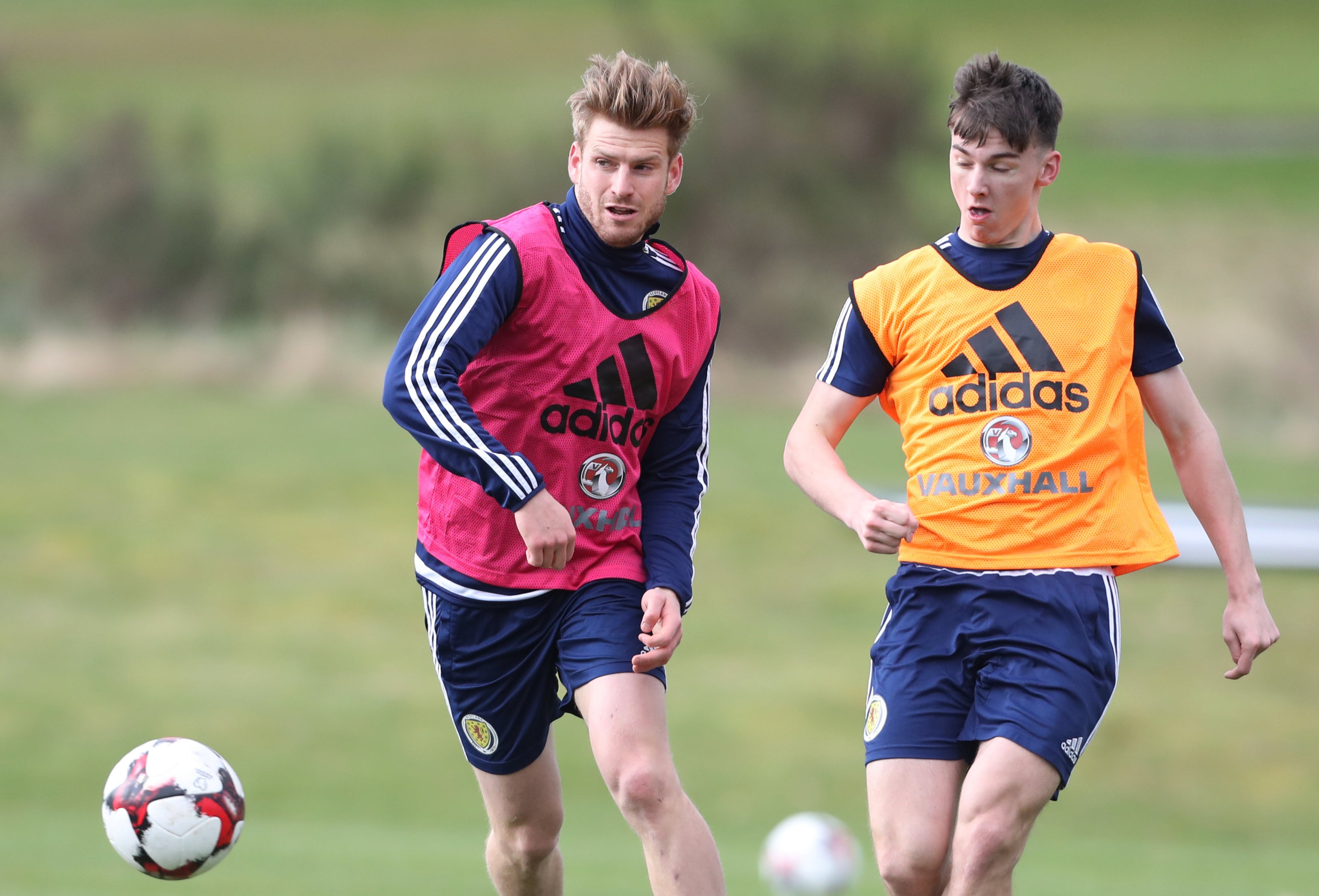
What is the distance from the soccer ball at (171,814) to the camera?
210 inches

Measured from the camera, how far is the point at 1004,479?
4633mm

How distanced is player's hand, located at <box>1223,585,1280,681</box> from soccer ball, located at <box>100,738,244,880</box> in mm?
3088

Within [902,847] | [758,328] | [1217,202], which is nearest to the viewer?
[902,847]

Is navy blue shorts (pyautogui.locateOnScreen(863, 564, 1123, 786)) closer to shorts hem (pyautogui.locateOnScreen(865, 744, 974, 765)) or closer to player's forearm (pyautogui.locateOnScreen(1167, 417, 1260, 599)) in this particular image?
shorts hem (pyautogui.locateOnScreen(865, 744, 974, 765))

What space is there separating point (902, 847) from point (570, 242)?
1.90 m

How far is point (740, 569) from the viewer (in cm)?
1569

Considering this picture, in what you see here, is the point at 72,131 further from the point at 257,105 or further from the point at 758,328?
the point at 257,105

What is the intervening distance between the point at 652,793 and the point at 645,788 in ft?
0.08

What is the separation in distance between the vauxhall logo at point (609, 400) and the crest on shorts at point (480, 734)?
2.98ft

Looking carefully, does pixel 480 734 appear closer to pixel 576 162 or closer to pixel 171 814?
pixel 171 814

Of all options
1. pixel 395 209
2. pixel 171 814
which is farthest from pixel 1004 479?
pixel 395 209

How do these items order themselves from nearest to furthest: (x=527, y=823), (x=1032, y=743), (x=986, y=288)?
(x=1032, y=743) → (x=986, y=288) → (x=527, y=823)

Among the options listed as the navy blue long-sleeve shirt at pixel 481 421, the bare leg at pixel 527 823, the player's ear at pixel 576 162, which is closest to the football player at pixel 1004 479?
the navy blue long-sleeve shirt at pixel 481 421

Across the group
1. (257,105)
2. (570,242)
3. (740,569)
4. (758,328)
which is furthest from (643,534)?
(257,105)
